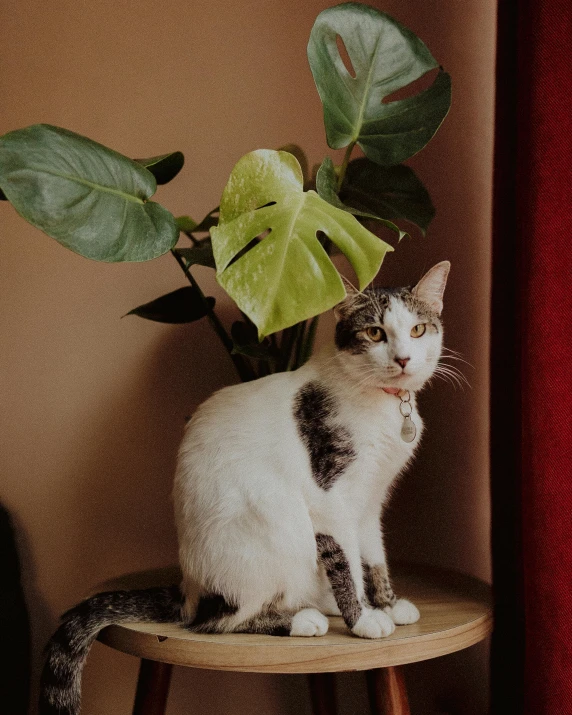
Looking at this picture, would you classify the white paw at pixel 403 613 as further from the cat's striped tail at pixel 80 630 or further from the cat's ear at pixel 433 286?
the cat's ear at pixel 433 286

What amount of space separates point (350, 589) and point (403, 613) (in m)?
0.09

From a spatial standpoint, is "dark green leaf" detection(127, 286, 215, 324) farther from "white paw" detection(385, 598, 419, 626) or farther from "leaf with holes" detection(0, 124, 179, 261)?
"white paw" detection(385, 598, 419, 626)

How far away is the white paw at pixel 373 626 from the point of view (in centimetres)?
80

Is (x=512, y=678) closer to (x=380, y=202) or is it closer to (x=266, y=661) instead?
(x=266, y=661)

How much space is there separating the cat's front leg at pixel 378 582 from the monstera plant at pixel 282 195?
1.03 feet

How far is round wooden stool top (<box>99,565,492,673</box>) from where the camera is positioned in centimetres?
77

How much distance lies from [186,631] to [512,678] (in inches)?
20.1

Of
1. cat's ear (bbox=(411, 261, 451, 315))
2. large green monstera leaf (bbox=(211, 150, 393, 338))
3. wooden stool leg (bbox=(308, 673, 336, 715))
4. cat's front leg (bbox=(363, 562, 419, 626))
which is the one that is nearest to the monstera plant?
large green monstera leaf (bbox=(211, 150, 393, 338))

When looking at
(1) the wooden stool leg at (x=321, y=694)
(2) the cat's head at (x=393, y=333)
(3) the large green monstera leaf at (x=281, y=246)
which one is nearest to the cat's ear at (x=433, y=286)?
(2) the cat's head at (x=393, y=333)

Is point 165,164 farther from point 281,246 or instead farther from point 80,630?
point 80,630

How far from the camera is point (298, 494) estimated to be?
0.86 m

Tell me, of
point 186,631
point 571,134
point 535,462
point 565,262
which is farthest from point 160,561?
point 571,134

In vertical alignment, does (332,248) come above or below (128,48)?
below

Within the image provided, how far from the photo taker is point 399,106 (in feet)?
3.21
